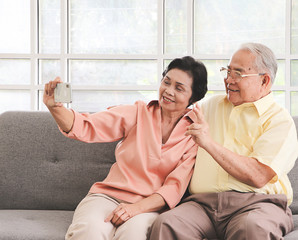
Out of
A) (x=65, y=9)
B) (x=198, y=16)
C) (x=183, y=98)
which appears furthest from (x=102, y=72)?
(x=183, y=98)

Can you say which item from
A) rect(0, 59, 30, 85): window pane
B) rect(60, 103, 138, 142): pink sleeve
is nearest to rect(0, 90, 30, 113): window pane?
rect(0, 59, 30, 85): window pane

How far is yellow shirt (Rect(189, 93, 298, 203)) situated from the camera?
1914 millimetres

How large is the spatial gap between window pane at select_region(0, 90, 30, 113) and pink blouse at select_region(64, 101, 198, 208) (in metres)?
1.94

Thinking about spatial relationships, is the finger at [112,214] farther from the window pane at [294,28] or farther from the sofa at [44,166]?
the window pane at [294,28]

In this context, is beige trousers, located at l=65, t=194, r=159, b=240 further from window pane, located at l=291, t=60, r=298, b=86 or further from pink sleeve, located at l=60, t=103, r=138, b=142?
window pane, located at l=291, t=60, r=298, b=86

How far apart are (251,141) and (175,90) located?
1.36 ft

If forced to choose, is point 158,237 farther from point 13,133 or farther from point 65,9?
point 65,9

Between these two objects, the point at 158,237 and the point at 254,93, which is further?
the point at 254,93

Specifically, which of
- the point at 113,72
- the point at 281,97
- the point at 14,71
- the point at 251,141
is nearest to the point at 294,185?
the point at 251,141

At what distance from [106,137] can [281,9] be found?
233 centimetres

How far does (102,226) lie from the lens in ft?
5.85

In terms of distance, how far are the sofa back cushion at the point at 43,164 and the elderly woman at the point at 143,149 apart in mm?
246

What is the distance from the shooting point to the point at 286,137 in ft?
6.35

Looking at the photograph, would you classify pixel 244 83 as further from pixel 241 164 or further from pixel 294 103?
pixel 294 103
